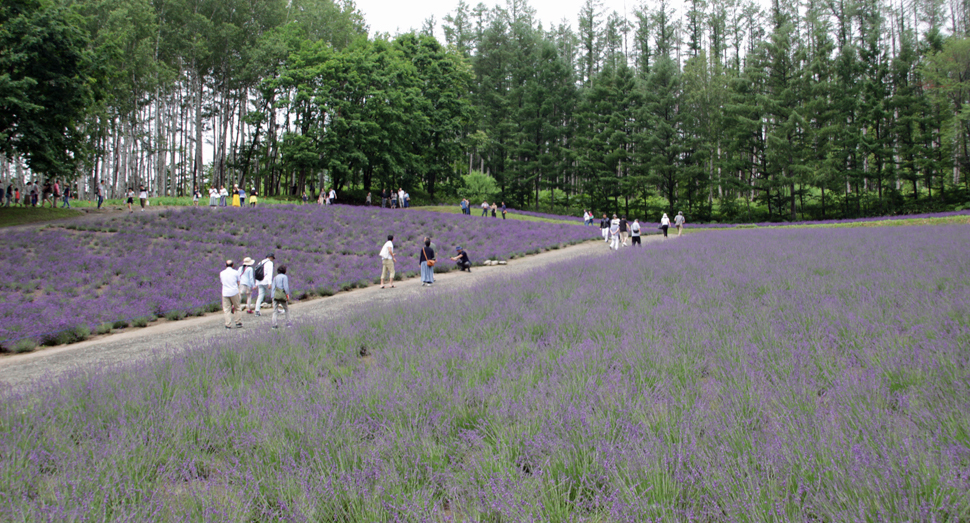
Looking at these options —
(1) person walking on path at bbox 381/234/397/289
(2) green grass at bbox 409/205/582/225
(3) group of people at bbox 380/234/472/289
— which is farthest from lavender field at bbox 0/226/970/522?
(2) green grass at bbox 409/205/582/225

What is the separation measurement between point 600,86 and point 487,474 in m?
62.4

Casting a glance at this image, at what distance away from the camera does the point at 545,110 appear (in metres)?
63.1

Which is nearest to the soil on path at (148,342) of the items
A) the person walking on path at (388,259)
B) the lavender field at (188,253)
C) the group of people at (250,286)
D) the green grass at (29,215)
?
the group of people at (250,286)

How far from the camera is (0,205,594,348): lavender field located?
543 inches

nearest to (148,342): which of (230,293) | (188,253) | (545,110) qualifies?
(230,293)

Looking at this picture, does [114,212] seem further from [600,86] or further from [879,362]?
[600,86]

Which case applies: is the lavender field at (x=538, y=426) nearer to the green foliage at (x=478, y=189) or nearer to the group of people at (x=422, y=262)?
the group of people at (x=422, y=262)

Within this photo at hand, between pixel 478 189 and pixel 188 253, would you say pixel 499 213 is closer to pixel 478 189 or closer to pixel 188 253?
pixel 478 189

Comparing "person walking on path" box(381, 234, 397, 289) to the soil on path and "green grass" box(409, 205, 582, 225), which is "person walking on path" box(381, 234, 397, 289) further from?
"green grass" box(409, 205, 582, 225)

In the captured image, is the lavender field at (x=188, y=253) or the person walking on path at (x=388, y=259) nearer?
the lavender field at (x=188, y=253)

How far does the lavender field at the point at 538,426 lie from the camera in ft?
8.07

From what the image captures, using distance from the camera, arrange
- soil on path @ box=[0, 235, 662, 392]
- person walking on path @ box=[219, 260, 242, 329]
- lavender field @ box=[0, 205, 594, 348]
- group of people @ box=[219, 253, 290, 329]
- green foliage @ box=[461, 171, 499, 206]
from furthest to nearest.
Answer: green foliage @ box=[461, 171, 499, 206] < lavender field @ box=[0, 205, 594, 348] < person walking on path @ box=[219, 260, 242, 329] < group of people @ box=[219, 253, 290, 329] < soil on path @ box=[0, 235, 662, 392]

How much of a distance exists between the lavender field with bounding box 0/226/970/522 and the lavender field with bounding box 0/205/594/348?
10261mm

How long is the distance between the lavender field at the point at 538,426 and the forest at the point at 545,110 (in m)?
41.4
